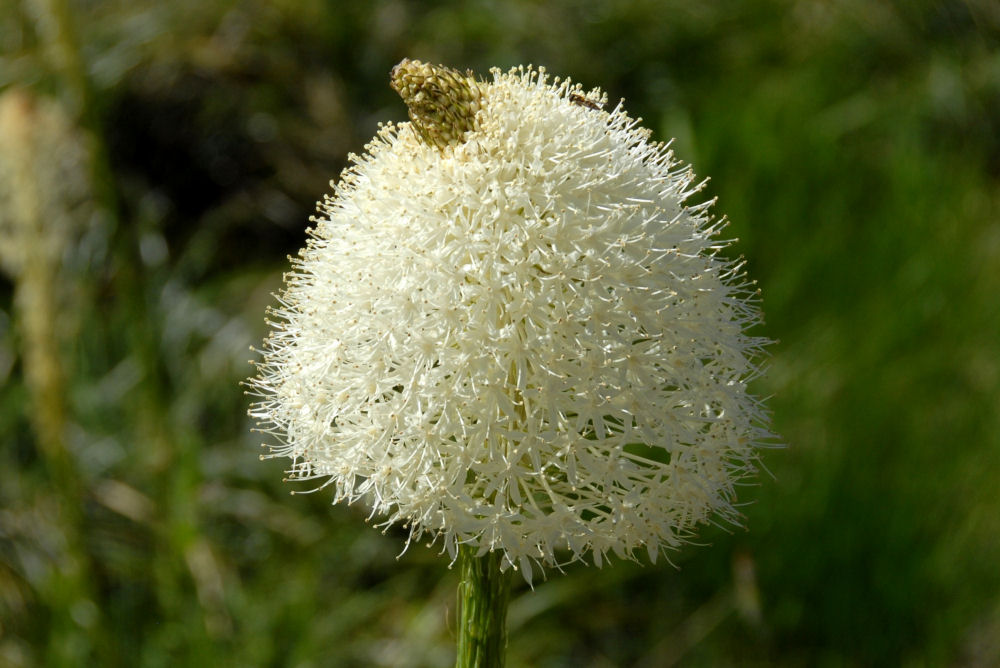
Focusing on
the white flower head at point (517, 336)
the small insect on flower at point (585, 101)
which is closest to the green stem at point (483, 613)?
the white flower head at point (517, 336)

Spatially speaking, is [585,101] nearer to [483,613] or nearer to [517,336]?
[517,336]

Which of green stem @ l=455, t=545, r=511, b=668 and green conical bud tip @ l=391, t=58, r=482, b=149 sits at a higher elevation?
green conical bud tip @ l=391, t=58, r=482, b=149

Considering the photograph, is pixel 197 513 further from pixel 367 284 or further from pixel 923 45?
pixel 923 45

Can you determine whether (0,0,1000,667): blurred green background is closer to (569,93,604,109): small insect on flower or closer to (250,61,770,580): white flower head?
(250,61,770,580): white flower head

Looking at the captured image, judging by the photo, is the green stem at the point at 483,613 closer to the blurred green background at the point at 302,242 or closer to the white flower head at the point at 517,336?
the white flower head at the point at 517,336

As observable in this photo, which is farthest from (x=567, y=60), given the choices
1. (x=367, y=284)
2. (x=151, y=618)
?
(x=367, y=284)

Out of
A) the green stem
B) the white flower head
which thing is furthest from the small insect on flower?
the green stem

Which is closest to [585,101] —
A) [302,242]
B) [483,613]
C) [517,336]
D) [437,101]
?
[437,101]
